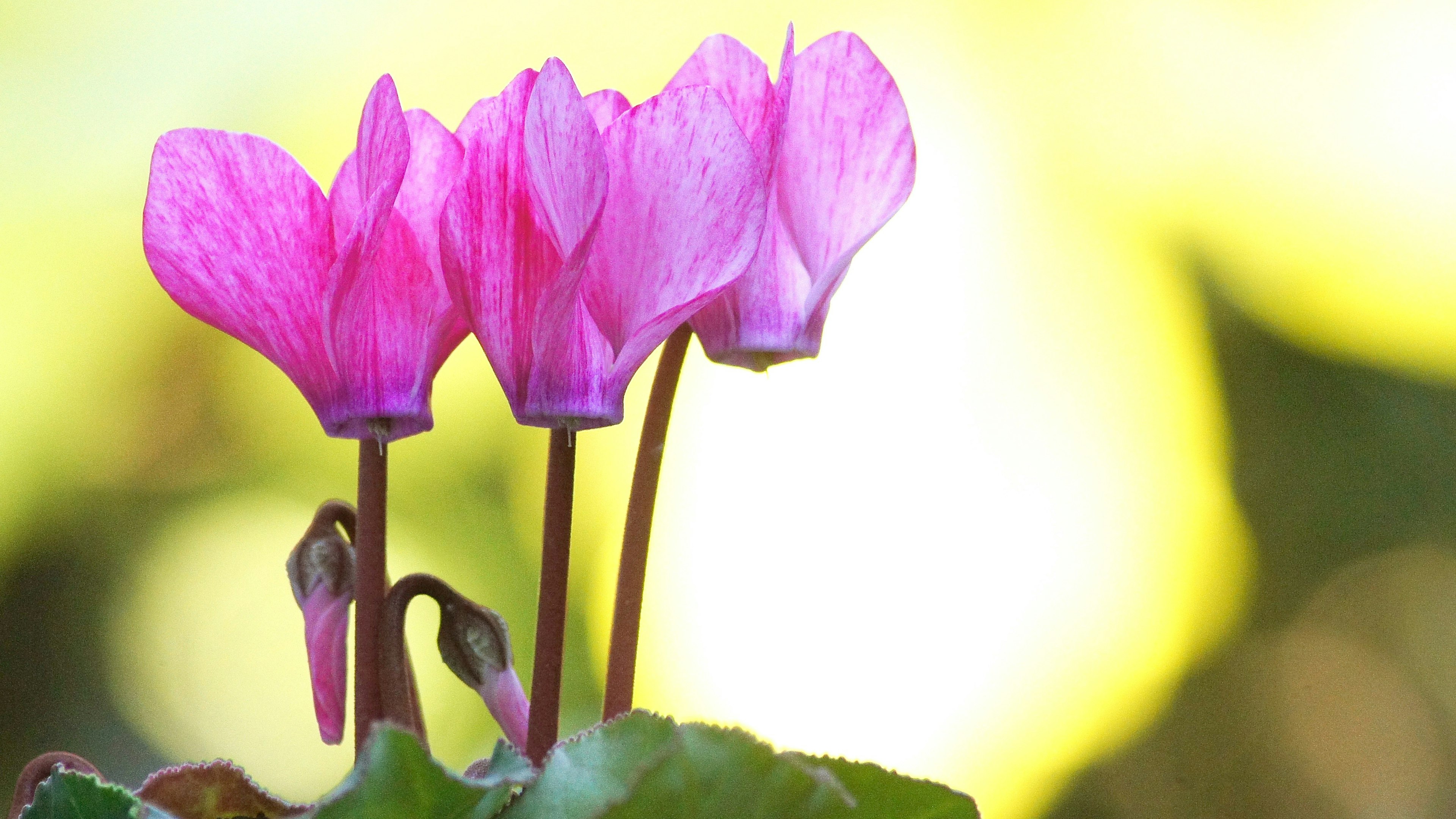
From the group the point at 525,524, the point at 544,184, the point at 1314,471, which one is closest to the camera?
the point at 544,184

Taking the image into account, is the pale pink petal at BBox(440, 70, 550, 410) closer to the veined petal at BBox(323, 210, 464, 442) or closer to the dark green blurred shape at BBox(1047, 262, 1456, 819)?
the veined petal at BBox(323, 210, 464, 442)

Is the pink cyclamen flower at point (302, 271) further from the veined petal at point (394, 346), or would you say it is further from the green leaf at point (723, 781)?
the green leaf at point (723, 781)

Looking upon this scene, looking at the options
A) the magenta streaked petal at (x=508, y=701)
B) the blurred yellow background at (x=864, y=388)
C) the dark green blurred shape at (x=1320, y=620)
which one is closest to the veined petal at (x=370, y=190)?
the magenta streaked petal at (x=508, y=701)

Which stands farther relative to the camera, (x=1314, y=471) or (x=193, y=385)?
(x=1314, y=471)

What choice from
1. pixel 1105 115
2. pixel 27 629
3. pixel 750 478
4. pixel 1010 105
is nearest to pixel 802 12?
pixel 1010 105

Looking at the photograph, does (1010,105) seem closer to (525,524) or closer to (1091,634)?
(1091,634)

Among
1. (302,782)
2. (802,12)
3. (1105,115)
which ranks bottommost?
(302,782)
